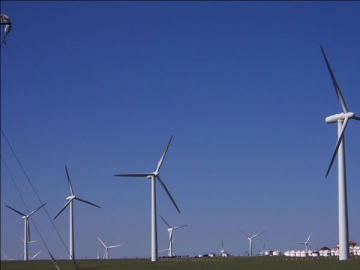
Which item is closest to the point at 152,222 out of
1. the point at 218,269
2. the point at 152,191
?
the point at 152,191

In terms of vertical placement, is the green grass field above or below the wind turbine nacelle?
below

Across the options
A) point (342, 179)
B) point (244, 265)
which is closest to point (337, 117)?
point (342, 179)

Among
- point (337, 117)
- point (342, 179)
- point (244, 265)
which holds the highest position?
point (337, 117)

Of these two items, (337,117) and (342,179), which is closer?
(342,179)

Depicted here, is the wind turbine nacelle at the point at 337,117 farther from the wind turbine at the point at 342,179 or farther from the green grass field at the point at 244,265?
the green grass field at the point at 244,265

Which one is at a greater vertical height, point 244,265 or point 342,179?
point 342,179

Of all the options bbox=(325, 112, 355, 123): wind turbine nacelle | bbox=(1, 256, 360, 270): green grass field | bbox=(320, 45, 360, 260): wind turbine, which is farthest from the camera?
bbox=(325, 112, 355, 123): wind turbine nacelle

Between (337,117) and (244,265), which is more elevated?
(337,117)

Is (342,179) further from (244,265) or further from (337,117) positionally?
(244,265)

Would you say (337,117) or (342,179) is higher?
(337,117)

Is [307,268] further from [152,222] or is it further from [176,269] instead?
Answer: [152,222]

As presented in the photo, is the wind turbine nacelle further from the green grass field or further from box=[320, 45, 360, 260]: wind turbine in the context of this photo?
the green grass field

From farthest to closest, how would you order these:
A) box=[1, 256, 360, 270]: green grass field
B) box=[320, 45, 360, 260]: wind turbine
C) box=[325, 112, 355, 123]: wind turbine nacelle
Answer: box=[325, 112, 355, 123]: wind turbine nacelle
box=[320, 45, 360, 260]: wind turbine
box=[1, 256, 360, 270]: green grass field

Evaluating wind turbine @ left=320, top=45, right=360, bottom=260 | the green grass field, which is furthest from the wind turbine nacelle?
the green grass field
